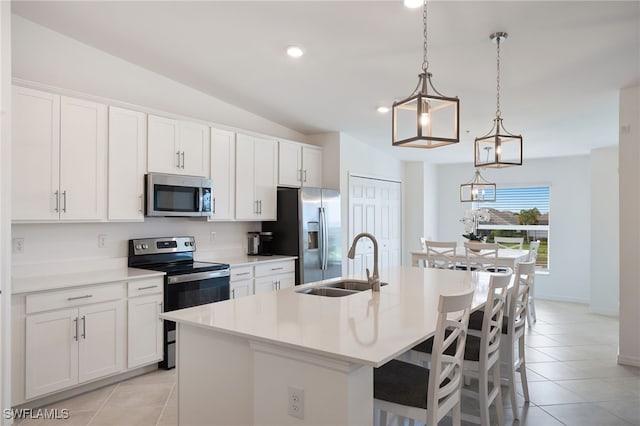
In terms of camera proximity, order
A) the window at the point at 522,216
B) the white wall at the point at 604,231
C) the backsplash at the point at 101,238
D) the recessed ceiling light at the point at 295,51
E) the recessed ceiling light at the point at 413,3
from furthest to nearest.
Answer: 1. the window at the point at 522,216
2. the white wall at the point at 604,231
3. the recessed ceiling light at the point at 295,51
4. the backsplash at the point at 101,238
5. the recessed ceiling light at the point at 413,3

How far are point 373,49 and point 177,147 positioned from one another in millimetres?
2030

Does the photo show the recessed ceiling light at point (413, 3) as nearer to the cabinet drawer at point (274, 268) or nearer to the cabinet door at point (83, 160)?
the cabinet door at point (83, 160)

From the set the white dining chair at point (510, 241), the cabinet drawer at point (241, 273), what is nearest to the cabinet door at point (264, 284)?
the cabinet drawer at point (241, 273)

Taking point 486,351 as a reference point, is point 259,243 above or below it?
above

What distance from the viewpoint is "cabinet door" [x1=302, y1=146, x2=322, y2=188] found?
222 inches

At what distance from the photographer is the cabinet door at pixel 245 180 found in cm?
476

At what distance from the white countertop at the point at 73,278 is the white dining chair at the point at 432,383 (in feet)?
7.41

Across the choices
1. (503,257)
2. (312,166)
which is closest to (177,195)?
(312,166)

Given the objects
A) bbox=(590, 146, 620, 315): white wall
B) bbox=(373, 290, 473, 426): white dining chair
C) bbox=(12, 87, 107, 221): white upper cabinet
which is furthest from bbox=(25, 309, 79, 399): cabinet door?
bbox=(590, 146, 620, 315): white wall

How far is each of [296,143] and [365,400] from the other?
4201 mm

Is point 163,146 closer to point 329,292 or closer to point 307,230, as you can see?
point 307,230

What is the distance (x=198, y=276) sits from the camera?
394 cm

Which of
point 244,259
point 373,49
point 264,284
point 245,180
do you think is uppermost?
point 373,49

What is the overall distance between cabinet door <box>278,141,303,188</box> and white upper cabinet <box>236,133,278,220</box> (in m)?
0.09
